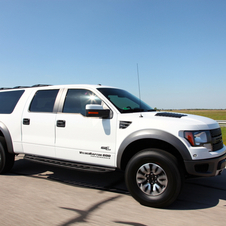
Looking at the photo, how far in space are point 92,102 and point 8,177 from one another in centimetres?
248

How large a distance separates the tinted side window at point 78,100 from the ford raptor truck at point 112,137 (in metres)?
0.02

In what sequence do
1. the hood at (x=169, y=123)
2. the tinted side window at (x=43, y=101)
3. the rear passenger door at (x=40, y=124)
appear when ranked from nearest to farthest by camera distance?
the hood at (x=169, y=123), the rear passenger door at (x=40, y=124), the tinted side window at (x=43, y=101)

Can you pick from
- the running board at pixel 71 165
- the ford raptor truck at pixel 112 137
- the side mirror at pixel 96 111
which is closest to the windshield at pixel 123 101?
the ford raptor truck at pixel 112 137

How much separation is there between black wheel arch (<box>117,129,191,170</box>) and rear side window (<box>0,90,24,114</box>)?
2.75m

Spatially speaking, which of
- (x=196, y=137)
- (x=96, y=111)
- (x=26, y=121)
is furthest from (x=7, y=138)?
(x=196, y=137)

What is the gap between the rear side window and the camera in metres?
4.93

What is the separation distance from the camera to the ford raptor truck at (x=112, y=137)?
322 cm

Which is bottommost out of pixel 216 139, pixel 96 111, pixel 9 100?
pixel 216 139

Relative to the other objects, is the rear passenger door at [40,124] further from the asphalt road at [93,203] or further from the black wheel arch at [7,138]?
the asphalt road at [93,203]

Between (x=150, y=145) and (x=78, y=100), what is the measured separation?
61.7 inches

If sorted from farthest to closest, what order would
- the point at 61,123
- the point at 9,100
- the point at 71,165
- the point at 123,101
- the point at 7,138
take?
1. the point at 9,100
2. the point at 7,138
3. the point at 123,101
4. the point at 61,123
5. the point at 71,165

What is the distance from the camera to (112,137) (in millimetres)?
3678

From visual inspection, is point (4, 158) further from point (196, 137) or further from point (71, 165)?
point (196, 137)

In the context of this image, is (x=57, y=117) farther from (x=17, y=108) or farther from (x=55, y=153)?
(x=17, y=108)
